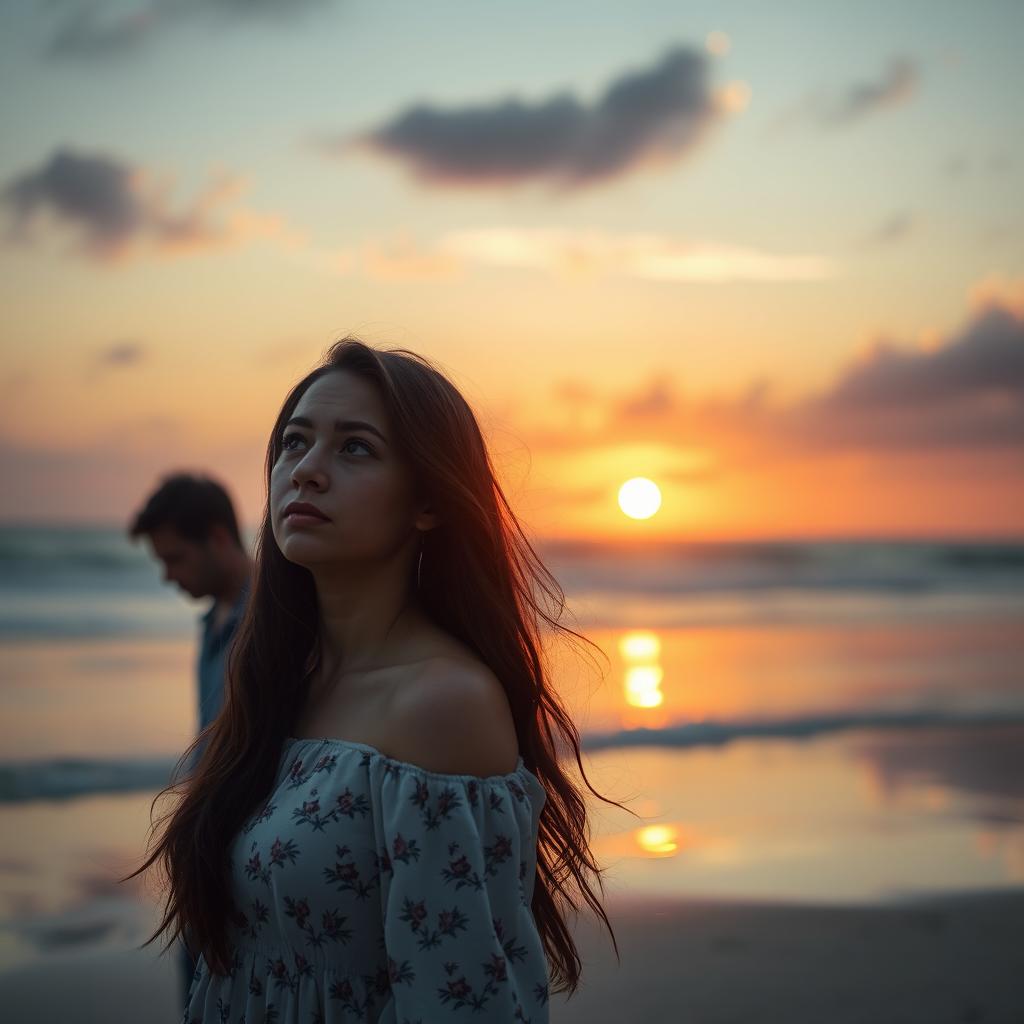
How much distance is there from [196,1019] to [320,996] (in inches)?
16.3

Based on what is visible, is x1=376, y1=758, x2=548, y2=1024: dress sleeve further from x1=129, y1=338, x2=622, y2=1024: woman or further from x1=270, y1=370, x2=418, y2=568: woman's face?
x1=270, y1=370, x2=418, y2=568: woman's face

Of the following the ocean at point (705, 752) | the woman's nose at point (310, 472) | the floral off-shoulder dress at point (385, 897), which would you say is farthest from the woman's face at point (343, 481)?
the ocean at point (705, 752)

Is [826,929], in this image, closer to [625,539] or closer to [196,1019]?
[196,1019]

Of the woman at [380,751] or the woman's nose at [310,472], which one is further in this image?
the woman's nose at [310,472]

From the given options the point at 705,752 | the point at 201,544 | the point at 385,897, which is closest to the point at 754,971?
the point at 201,544

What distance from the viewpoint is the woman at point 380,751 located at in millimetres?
2021

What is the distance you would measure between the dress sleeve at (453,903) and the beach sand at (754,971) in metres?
3.55

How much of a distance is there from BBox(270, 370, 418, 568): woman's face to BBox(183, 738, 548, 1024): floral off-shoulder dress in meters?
0.41

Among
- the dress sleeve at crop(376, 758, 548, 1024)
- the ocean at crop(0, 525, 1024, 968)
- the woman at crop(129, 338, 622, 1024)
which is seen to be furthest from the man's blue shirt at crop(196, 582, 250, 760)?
the dress sleeve at crop(376, 758, 548, 1024)

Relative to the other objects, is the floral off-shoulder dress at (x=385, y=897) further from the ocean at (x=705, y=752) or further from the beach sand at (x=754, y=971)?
the beach sand at (x=754, y=971)

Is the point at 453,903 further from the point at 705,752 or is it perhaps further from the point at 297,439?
the point at 705,752

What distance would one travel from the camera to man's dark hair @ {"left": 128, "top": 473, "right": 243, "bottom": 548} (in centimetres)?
482

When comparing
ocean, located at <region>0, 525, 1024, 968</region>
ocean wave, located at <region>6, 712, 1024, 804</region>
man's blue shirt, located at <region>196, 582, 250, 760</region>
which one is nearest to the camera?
man's blue shirt, located at <region>196, 582, 250, 760</region>

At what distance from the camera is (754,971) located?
5816mm
